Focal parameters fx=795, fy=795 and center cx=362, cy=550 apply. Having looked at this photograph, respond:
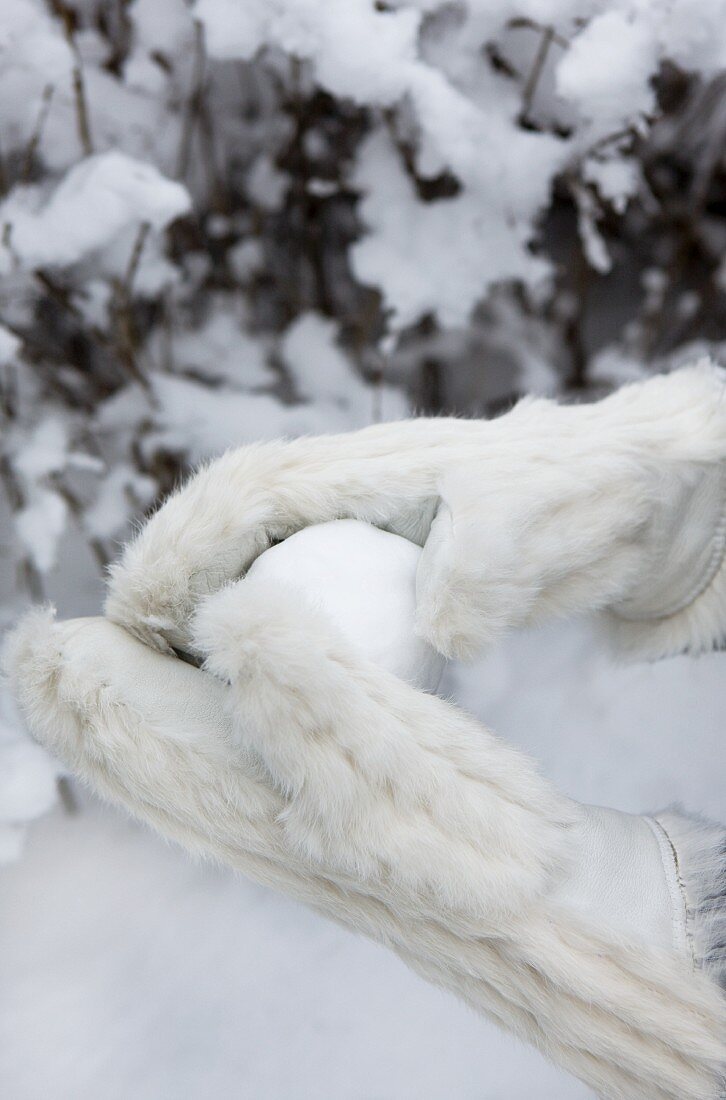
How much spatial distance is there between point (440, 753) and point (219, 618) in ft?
0.42

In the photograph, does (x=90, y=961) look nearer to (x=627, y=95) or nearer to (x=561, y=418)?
(x=561, y=418)

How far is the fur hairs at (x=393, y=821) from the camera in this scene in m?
0.38

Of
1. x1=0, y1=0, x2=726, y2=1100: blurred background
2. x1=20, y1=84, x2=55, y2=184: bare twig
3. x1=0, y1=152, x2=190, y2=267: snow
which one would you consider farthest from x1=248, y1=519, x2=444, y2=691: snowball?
x1=20, y1=84, x2=55, y2=184: bare twig

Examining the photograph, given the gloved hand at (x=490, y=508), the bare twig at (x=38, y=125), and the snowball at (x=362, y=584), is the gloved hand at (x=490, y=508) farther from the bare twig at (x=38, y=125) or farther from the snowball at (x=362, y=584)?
the bare twig at (x=38, y=125)

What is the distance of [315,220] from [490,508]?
2.45ft

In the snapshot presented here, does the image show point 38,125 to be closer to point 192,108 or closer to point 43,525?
point 192,108

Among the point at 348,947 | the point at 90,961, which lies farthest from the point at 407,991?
the point at 90,961

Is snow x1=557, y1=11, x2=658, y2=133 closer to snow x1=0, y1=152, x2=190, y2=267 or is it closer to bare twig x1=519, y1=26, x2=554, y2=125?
bare twig x1=519, y1=26, x2=554, y2=125

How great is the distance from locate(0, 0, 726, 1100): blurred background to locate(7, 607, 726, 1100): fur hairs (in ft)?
0.76

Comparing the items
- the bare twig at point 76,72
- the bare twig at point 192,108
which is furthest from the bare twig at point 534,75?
the bare twig at point 76,72

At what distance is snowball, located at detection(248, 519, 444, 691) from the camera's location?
0.43 metres

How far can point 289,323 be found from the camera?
1.11 meters

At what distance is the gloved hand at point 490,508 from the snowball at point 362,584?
12 millimetres

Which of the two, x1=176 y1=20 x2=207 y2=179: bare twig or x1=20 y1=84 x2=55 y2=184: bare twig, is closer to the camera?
x1=20 y1=84 x2=55 y2=184: bare twig
